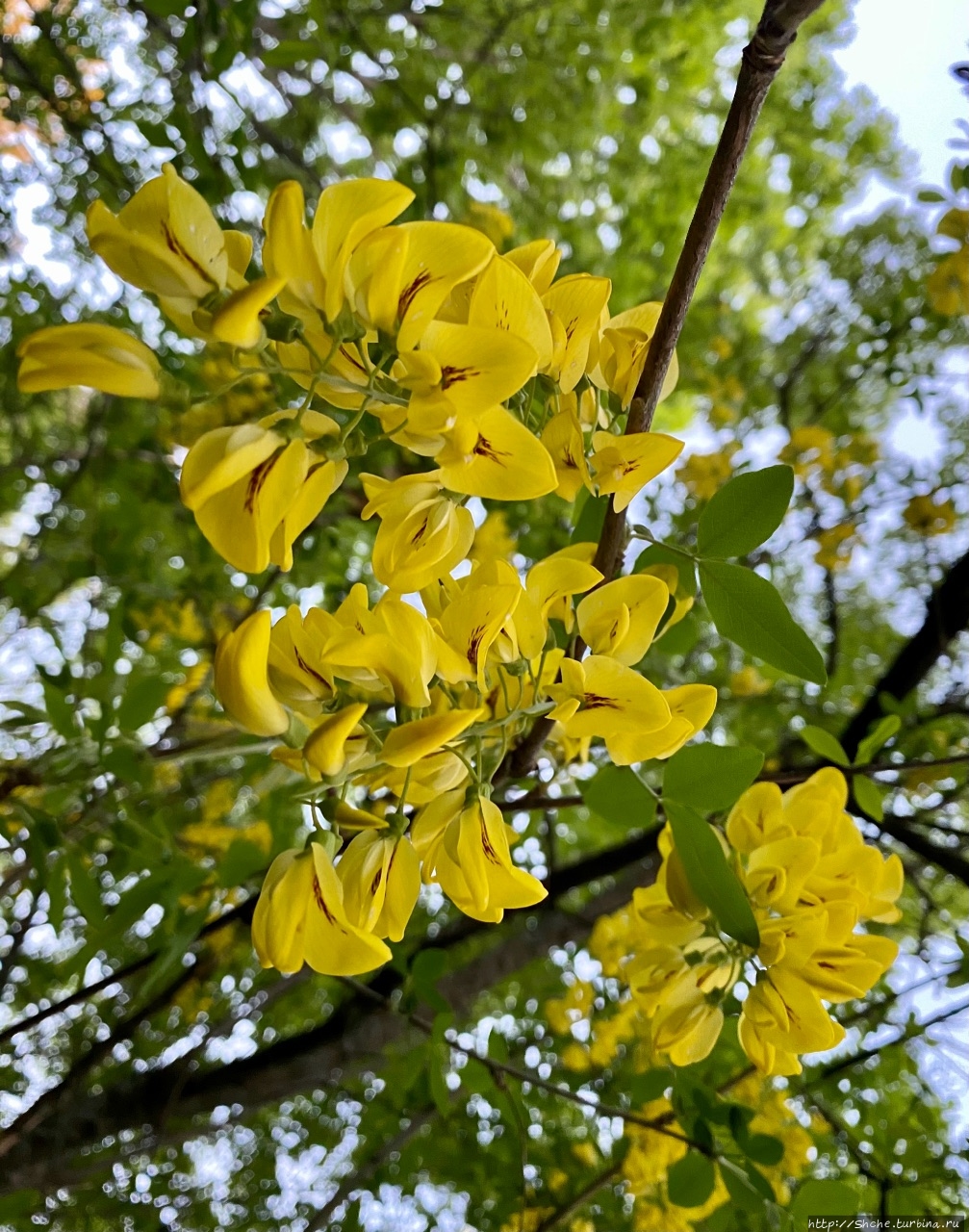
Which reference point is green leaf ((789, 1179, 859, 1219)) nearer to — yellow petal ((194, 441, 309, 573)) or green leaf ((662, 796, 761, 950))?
green leaf ((662, 796, 761, 950))

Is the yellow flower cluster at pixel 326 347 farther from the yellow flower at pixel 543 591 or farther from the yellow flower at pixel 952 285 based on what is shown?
the yellow flower at pixel 952 285

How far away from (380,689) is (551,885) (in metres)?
0.98

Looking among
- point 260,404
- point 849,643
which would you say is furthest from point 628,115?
point 849,643

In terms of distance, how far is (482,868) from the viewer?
0.38 m

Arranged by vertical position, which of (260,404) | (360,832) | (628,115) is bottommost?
Result: (360,832)

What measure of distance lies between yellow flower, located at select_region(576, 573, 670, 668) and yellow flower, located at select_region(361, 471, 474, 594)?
0.32 feet

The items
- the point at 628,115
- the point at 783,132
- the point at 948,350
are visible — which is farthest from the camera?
the point at 783,132

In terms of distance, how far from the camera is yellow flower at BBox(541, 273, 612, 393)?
401mm

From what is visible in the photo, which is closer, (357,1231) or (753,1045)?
(753,1045)

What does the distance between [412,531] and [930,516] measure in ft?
4.62

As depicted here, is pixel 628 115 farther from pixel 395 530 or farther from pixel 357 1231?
pixel 357 1231

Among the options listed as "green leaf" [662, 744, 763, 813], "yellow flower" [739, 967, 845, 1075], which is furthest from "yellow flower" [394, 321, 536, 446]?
"yellow flower" [739, 967, 845, 1075]

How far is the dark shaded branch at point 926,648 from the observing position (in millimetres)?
1159

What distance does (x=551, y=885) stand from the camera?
1274mm
